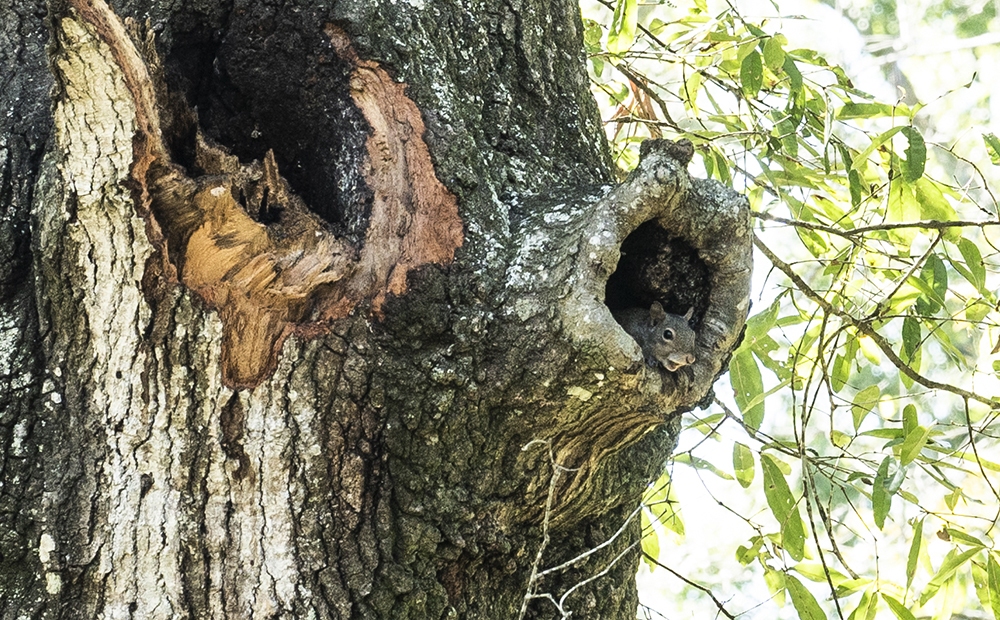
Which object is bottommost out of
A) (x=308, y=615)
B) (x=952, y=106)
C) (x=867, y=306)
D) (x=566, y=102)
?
(x=308, y=615)

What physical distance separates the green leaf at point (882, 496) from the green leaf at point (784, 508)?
0.54ft

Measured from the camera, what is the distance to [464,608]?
48.7 inches

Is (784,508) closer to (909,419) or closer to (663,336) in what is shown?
(909,419)

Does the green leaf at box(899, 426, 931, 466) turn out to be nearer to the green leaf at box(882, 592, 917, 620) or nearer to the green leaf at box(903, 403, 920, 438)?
the green leaf at box(903, 403, 920, 438)

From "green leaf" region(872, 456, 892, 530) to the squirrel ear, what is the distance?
604mm

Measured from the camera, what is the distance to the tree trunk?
1.13m

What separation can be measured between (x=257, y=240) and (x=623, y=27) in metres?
1.16

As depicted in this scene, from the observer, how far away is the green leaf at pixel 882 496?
161 centimetres

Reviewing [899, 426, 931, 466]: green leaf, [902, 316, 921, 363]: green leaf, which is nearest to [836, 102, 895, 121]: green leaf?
[902, 316, 921, 363]: green leaf

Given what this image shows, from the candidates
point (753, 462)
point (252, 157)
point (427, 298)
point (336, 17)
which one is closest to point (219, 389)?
point (427, 298)

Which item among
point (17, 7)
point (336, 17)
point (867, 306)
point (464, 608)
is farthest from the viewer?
point (867, 306)

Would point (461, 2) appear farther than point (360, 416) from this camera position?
Yes

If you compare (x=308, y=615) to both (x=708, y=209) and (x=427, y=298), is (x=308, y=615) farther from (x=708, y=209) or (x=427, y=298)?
(x=708, y=209)

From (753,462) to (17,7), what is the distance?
1.58 m
